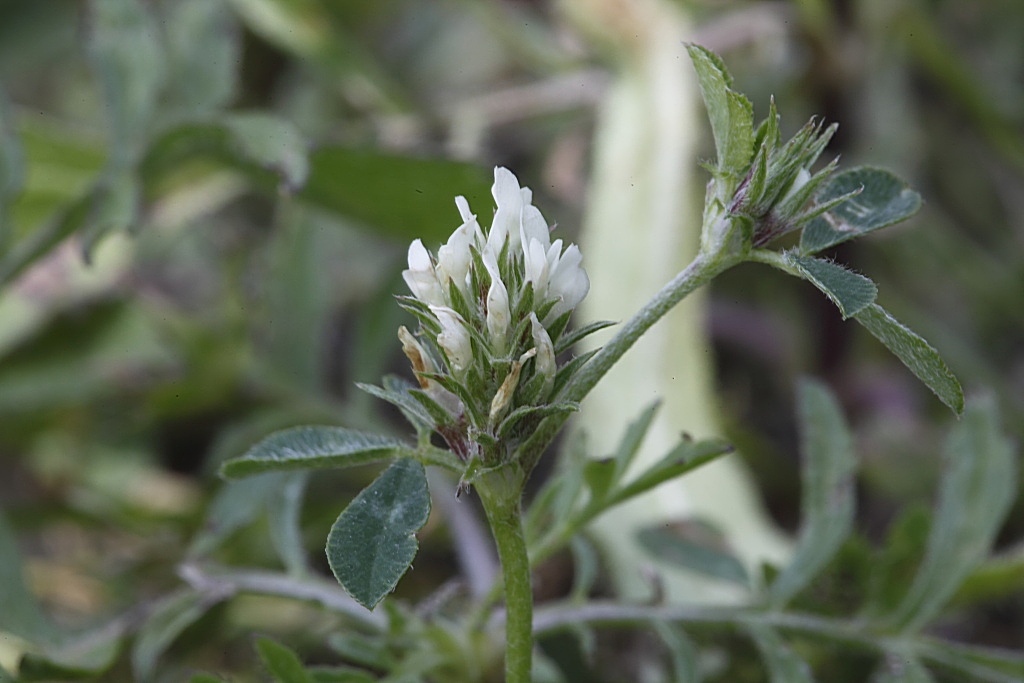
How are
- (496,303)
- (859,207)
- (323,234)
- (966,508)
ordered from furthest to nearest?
(323,234)
(966,508)
(859,207)
(496,303)

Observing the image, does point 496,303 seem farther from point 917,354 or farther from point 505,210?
point 917,354

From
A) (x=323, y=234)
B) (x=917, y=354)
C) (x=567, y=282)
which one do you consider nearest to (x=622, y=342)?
(x=567, y=282)

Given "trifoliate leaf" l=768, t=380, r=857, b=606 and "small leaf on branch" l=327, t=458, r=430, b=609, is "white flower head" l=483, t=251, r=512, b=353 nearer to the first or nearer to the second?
"small leaf on branch" l=327, t=458, r=430, b=609

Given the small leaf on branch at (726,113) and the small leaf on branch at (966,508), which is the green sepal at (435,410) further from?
the small leaf on branch at (966,508)

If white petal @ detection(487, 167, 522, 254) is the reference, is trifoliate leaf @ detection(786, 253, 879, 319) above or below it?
below

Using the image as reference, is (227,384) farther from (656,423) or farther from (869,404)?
(869,404)

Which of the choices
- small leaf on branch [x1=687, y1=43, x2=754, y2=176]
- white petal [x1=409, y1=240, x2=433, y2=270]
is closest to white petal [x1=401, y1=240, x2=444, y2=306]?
white petal [x1=409, y1=240, x2=433, y2=270]

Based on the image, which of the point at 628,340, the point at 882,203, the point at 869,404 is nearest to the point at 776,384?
the point at 869,404
